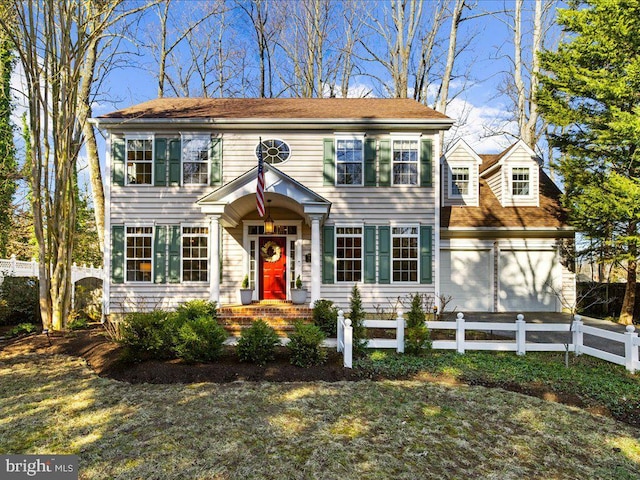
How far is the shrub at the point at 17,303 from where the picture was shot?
31.6 feet

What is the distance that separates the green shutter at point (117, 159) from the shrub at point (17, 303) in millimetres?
3934

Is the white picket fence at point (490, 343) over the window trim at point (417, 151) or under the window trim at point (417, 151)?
under

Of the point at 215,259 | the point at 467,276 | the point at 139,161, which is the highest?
the point at 139,161

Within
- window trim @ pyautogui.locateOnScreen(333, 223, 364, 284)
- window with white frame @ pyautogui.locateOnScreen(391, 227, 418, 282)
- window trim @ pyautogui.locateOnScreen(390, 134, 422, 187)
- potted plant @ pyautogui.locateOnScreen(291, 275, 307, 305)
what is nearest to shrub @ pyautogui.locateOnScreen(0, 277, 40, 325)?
potted plant @ pyautogui.locateOnScreen(291, 275, 307, 305)

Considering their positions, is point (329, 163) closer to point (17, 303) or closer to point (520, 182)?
point (520, 182)

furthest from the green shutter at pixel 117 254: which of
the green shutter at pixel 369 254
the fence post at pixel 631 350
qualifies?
the fence post at pixel 631 350

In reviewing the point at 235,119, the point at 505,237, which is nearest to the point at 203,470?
the point at 235,119

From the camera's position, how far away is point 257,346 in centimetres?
632

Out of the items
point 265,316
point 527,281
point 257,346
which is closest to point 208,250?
point 265,316

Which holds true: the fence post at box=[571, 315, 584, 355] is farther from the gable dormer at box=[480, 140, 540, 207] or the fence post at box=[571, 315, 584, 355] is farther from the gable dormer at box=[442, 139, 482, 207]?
the gable dormer at box=[480, 140, 540, 207]

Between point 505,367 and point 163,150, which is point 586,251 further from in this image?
point 163,150

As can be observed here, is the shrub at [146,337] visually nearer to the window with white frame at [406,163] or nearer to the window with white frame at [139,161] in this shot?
the window with white frame at [139,161]

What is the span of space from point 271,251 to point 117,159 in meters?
5.27

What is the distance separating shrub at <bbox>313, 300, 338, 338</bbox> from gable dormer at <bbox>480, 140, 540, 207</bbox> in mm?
8384
